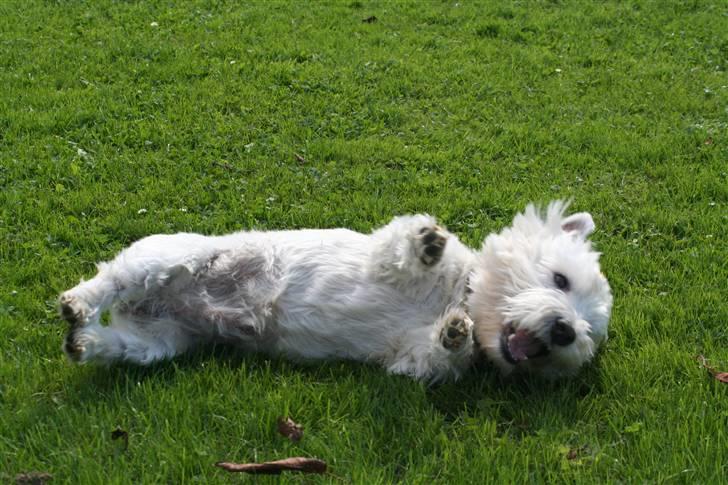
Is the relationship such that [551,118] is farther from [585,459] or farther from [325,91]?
[585,459]

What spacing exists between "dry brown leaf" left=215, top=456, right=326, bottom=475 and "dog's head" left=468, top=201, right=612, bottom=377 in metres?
1.34

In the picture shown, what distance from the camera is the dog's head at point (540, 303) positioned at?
163 inches

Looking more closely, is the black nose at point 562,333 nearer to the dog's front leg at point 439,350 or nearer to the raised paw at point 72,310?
the dog's front leg at point 439,350

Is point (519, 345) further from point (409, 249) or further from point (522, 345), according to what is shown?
point (409, 249)

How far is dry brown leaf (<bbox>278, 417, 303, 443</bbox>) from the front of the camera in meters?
3.80

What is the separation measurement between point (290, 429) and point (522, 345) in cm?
142

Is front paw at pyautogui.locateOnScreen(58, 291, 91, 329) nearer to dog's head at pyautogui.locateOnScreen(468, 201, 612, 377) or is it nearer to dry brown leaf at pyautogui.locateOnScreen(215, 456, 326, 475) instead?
dry brown leaf at pyautogui.locateOnScreen(215, 456, 326, 475)

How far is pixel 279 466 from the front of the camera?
355 cm

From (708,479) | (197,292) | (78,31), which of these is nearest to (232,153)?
(197,292)

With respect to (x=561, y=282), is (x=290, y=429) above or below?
below

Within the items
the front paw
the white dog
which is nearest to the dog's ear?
the white dog

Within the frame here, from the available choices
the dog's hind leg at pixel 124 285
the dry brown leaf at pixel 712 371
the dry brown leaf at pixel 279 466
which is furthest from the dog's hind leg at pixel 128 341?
the dry brown leaf at pixel 712 371

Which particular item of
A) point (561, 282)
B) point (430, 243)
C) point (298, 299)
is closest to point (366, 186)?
point (298, 299)

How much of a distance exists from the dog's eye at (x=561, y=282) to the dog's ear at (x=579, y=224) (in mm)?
505
